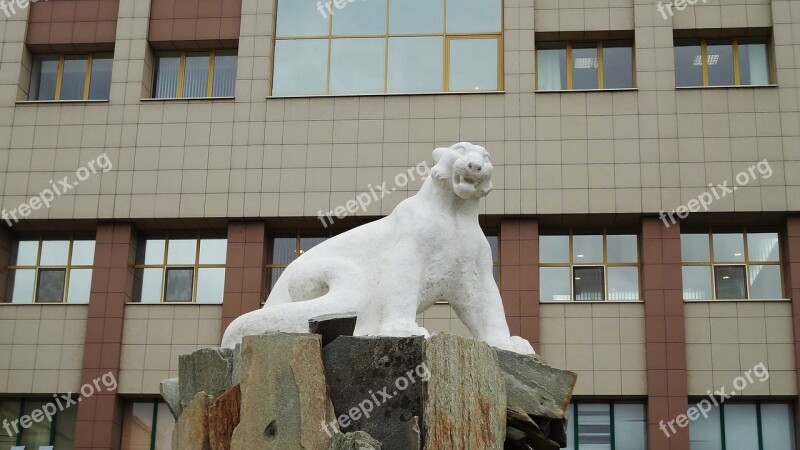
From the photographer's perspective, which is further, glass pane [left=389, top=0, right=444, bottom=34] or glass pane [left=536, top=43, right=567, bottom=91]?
glass pane [left=389, top=0, right=444, bottom=34]

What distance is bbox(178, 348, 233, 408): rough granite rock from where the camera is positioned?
471 inches

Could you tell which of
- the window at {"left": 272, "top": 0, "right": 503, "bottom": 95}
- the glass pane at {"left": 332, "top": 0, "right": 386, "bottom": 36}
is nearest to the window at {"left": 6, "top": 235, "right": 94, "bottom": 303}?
the window at {"left": 272, "top": 0, "right": 503, "bottom": 95}

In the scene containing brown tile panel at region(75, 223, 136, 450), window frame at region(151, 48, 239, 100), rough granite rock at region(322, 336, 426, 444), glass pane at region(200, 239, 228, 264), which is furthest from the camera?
window frame at region(151, 48, 239, 100)

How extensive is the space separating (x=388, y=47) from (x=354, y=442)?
2532cm

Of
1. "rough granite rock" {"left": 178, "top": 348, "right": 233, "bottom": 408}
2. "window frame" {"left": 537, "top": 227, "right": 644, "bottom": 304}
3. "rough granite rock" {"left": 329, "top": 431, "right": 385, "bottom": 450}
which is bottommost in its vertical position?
"rough granite rock" {"left": 329, "top": 431, "right": 385, "bottom": 450}

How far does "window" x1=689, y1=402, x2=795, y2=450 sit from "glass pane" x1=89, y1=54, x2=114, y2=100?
19595mm

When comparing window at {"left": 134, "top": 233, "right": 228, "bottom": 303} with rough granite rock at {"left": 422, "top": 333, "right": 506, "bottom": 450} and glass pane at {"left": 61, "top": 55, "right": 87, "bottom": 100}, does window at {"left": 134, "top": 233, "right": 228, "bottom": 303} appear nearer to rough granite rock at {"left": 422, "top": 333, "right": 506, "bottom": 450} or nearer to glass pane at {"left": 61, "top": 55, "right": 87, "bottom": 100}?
glass pane at {"left": 61, "top": 55, "right": 87, "bottom": 100}

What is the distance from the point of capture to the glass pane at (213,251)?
1341 inches

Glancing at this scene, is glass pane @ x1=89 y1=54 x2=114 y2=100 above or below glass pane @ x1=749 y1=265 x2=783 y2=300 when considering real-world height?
above

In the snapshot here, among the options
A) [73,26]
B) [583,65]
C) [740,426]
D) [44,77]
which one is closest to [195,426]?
[740,426]

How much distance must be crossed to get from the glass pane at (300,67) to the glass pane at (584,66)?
728 centimetres

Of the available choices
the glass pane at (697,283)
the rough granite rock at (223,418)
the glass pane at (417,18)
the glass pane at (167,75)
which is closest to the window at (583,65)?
the glass pane at (417,18)

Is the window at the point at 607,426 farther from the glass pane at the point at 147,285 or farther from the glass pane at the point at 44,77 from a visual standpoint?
the glass pane at the point at 44,77

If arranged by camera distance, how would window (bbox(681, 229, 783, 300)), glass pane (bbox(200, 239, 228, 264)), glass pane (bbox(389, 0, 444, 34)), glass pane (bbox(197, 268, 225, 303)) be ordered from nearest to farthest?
window (bbox(681, 229, 783, 300)) < glass pane (bbox(197, 268, 225, 303)) < glass pane (bbox(200, 239, 228, 264)) < glass pane (bbox(389, 0, 444, 34))
